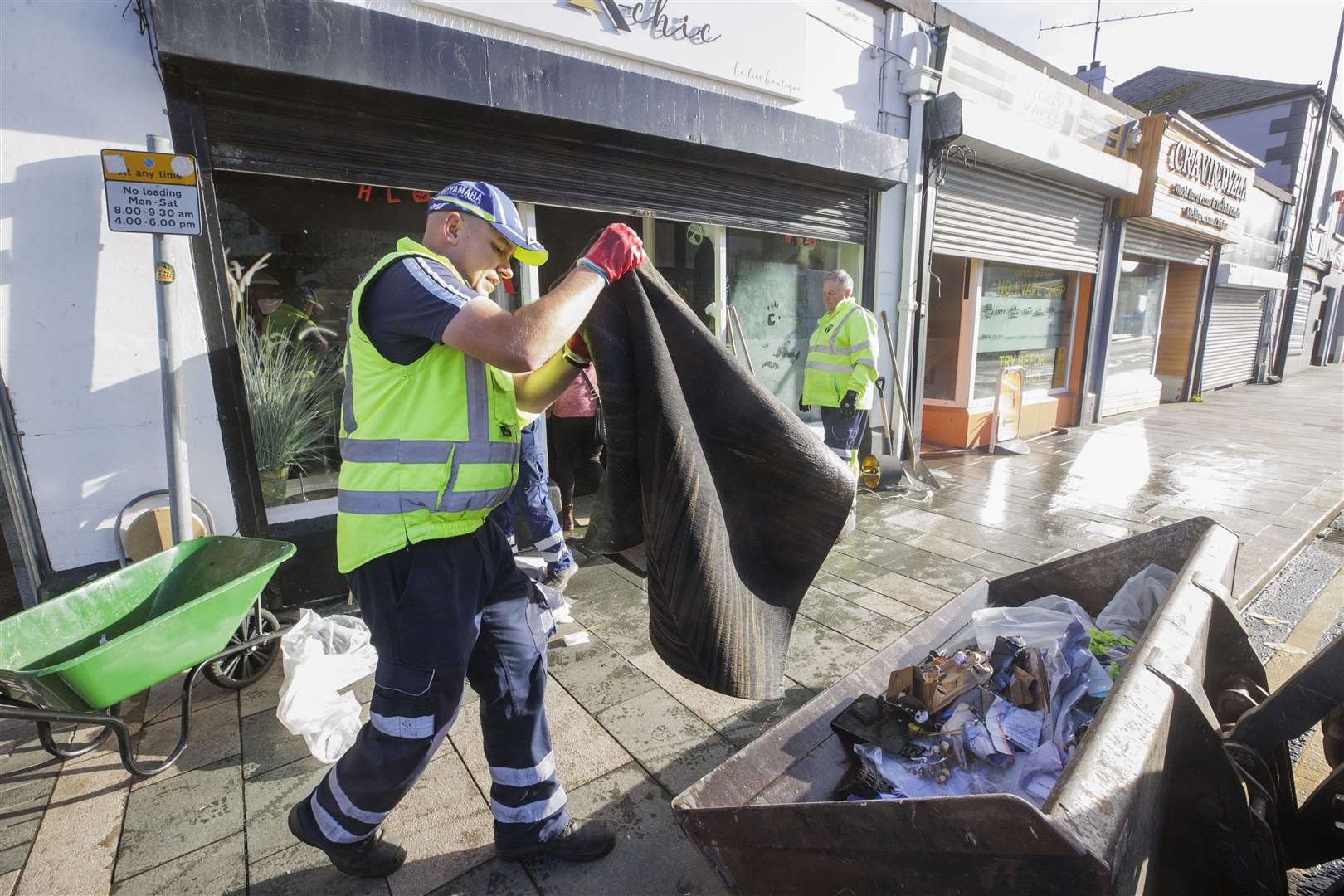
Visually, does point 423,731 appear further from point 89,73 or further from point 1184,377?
point 1184,377

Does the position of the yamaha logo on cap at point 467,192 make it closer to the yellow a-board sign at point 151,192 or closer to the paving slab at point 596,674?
the yellow a-board sign at point 151,192

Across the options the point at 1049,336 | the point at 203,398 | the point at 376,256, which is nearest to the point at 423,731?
the point at 203,398

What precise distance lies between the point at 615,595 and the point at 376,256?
2.75 m

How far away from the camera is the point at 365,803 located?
1837 mm

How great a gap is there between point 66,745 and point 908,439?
274 inches

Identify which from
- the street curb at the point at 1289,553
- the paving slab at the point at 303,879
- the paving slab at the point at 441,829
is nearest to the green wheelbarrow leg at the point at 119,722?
the paving slab at the point at 303,879

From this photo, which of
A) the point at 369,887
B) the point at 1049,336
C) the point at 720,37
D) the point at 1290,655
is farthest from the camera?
the point at 1049,336

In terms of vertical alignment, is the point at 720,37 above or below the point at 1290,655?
above

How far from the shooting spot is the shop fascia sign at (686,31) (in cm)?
418

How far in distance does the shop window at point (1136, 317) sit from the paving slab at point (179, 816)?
12.4m

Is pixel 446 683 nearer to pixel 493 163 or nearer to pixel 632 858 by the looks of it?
pixel 632 858

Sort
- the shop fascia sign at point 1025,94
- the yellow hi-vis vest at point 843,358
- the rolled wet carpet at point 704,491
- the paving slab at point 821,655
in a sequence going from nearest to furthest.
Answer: the rolled wet carpet at point 704,491 < the paving slab at point 821,655 < the yellow hi-vis vest at point 843,358 < the shop fascia sign at point 1025,94

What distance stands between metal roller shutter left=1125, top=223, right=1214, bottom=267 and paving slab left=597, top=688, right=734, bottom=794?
11.5m

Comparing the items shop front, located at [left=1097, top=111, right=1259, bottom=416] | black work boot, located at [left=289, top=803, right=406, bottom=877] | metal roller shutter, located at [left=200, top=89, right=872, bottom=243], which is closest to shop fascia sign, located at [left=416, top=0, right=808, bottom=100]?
metal roller shutter, located at [left=200, top=89, right=872, bottom=243]
